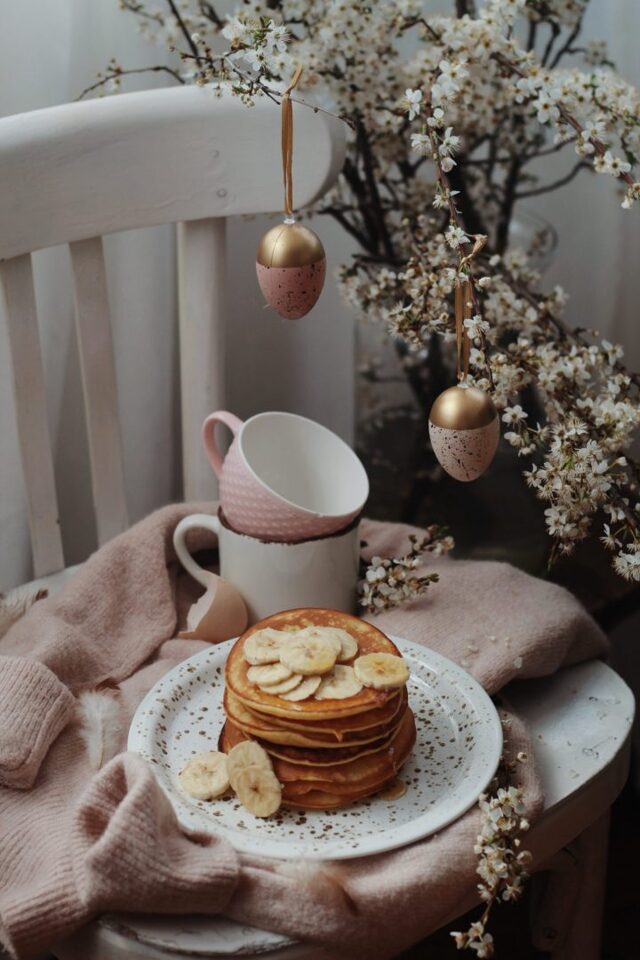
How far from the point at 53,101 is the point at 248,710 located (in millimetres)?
640

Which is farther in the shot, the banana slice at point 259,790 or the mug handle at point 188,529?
the mug handle at point 188,529

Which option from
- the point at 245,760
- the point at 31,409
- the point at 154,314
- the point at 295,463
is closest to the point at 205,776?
the point at 245,760

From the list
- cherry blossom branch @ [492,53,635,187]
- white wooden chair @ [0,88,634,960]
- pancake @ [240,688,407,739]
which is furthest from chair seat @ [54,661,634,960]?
cherry blossom branch @ [492,53,635,187]

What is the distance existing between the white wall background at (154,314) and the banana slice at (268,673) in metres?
0.48

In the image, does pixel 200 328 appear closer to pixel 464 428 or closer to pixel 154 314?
pixel 154 314

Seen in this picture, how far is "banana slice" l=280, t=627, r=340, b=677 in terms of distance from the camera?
2.16ft

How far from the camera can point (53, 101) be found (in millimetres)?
1044

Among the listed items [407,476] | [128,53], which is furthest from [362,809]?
[128,53]

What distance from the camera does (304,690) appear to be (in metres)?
0.65

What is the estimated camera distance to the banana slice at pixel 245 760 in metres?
0.65

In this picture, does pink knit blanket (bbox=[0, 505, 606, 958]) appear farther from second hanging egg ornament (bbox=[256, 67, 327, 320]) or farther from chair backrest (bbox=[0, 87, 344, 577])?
second hanging egg ornament (bbox=[256, 67, 327, 320])

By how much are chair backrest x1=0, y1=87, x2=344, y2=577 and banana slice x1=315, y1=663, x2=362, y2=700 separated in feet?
1.33

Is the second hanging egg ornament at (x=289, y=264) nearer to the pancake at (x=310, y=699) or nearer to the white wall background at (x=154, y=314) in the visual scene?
the pancake at (x=310, y=699)

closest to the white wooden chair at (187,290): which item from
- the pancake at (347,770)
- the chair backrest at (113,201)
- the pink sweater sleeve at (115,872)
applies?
the chair backrest at (113,201)
